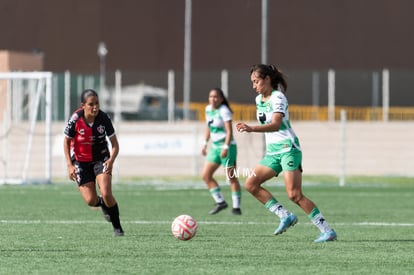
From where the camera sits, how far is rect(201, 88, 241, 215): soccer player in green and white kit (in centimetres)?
2053

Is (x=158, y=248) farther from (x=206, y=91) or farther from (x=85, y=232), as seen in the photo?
(x=206, y=91)

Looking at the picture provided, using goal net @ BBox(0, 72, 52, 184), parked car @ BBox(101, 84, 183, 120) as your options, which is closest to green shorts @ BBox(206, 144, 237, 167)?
goal net @ BBox(0, 72, 52, 184)

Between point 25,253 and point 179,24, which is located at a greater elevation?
point 179,24

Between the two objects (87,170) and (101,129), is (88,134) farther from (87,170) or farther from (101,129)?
(87,170)

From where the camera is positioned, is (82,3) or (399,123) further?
(82,3)

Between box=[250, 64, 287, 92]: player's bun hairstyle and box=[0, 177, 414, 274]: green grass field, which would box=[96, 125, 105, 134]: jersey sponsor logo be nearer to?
box=[0, 177, 414, 274]: green grass field

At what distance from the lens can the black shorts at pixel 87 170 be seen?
15695 mm

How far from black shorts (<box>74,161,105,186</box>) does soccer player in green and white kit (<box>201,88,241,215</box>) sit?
15.9ft

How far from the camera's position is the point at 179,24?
53500 millimetres

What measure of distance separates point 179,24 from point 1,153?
19.9 m

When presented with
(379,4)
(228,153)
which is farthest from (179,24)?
(228,153)

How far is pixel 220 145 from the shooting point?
21141 millimetres

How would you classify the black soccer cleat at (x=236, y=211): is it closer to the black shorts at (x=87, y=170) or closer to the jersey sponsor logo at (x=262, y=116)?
the black shorts at (x=87, y=170)

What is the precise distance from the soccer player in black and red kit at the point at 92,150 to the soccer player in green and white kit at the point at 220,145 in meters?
4.89
